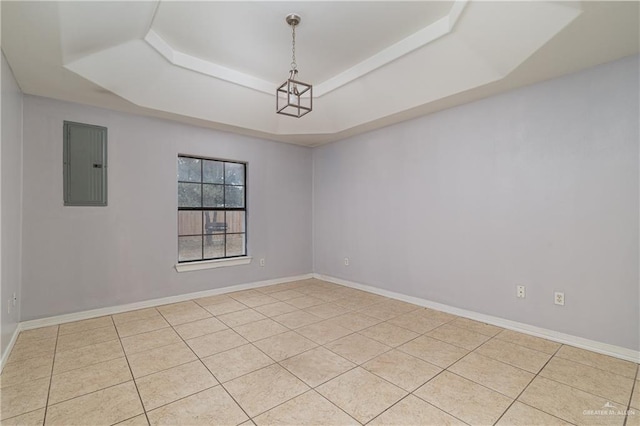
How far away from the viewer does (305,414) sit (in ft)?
5.89

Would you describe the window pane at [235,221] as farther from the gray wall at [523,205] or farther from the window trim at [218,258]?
the gray wall at [523,205]

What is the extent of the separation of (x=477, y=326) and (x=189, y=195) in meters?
3.89

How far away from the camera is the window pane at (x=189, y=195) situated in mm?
4203

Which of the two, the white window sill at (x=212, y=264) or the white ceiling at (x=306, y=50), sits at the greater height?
the white ceiling at (x=306, y=50)

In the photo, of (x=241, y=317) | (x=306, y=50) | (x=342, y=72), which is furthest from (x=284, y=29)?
(x=241, y=317)

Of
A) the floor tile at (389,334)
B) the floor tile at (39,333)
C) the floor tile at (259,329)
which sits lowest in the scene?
the floor tile at (259,329)

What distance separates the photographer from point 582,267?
2.69 metres

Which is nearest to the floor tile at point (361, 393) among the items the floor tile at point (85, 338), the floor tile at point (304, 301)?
the floor tile at point (304, 301)

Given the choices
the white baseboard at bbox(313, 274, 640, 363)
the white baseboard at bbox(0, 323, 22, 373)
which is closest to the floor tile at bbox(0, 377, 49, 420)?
the white baseboard at bbox(0, 323, 22, 373)

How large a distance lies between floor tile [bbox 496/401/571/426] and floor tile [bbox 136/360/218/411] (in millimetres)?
1832

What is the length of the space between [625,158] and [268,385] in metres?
3.27

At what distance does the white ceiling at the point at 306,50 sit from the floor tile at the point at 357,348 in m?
2.58

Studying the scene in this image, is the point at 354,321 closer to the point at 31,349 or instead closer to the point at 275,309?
the point at 275,309

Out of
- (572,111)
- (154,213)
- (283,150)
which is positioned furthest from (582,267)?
(154,213)
